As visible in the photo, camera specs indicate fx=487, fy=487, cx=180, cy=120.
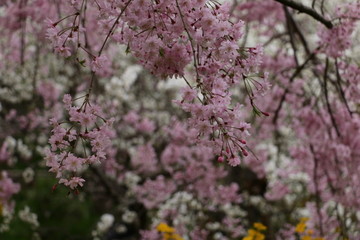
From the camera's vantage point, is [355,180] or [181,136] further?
[181,136]

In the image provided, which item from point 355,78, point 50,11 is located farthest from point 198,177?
point 355,78

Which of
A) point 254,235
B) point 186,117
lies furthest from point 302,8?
point 254,235

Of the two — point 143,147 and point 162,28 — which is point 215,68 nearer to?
point 162,28

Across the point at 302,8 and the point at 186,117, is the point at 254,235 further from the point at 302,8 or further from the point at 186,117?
the point at 302,8

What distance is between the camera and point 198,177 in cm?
Answer: 492

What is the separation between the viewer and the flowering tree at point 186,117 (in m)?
1.49

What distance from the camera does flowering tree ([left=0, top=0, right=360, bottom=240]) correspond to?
149 centimetres

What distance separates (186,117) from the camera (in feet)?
11.0

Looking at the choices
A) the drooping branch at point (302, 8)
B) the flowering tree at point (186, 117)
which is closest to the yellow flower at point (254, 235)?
the flowering tree at point (186, 117)

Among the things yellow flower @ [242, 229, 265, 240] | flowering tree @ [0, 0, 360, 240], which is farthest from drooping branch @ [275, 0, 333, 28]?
yellow flower @ [242, 229, 265, 240]

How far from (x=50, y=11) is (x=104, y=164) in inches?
77.6

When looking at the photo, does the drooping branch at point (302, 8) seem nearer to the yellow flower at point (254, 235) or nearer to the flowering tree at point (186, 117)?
the flowering tree at point (186, 117)

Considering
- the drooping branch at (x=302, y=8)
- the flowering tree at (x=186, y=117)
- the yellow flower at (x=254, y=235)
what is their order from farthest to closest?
the yellow flower at (x=254, y=235) → the drooping branch at (x=302, y=8) → the flowering tree at (x=186, y=117)

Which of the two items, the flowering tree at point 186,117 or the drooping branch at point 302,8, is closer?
the flowering tree at point 186,117
